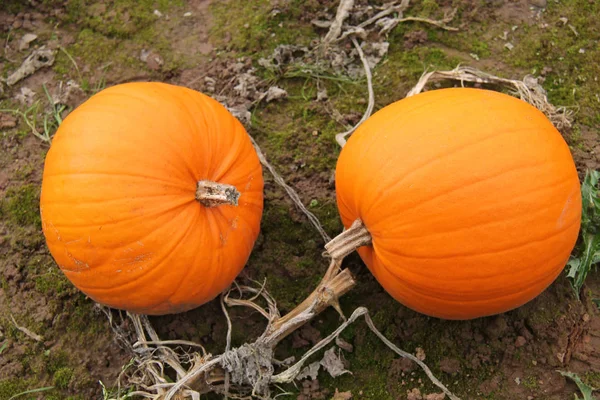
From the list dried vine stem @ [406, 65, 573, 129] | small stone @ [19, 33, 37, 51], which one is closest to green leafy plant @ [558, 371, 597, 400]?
dried vine stem @ [406, 65, 573, 129]

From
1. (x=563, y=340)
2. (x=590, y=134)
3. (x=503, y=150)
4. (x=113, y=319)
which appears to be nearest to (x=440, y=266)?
(x=503, y=150)

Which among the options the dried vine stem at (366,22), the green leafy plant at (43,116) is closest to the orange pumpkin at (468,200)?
the dried vine stem at (366,22)

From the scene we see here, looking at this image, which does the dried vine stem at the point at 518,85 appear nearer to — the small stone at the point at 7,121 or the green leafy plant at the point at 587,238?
the green leafy plant at the point at 587,238

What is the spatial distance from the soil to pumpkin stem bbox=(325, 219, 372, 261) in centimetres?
58

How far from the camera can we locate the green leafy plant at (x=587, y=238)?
9.75ft

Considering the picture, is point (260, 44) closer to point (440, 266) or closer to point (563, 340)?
point (440, 266)

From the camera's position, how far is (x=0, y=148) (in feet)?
11.9

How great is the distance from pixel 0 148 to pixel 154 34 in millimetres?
1211

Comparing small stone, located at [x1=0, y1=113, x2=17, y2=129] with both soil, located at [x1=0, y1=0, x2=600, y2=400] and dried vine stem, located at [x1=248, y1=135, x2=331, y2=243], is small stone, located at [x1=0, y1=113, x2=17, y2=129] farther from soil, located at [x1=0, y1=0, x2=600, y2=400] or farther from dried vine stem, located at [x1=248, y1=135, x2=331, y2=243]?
dried vine stem, located at [x1=248, y1=135, x2=331, y2=243]

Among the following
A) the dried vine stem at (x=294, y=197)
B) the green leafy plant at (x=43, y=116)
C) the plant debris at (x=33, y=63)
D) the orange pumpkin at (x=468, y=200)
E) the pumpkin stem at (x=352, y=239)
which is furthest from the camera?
the plant debris at (x=33, y=63)

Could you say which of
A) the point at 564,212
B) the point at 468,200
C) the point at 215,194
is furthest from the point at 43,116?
the point at 564,212

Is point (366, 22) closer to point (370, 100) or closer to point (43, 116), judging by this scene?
point (370, 100)

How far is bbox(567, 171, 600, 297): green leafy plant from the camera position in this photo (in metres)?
2.97

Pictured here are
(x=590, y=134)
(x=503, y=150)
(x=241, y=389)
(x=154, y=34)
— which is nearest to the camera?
(x=503, y=150)
